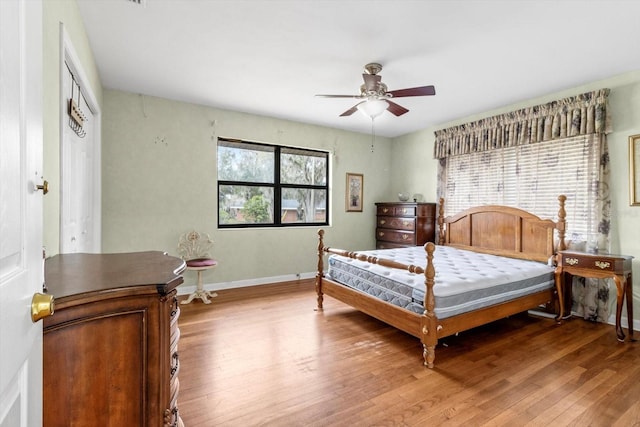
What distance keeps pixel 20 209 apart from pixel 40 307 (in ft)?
0.66

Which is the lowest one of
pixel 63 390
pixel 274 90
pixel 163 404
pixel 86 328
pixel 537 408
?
pixel 537 408

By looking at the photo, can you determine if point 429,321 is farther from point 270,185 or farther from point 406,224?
point 270,185

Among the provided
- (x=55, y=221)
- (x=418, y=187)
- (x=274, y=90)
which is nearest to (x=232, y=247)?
(x=274, y=90)

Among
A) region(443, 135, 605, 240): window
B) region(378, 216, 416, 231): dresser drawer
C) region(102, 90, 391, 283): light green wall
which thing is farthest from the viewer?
region(378, 216, 416, 231): dresser drawer

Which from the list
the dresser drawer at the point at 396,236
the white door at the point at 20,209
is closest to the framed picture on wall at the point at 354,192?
the dresser drawer at the point at 396,236

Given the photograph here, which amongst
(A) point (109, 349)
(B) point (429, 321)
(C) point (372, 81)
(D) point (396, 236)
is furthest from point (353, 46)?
(D) point (396, 236)

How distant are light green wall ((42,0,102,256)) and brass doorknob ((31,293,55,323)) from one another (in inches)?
50.3

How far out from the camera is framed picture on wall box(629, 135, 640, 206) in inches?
120

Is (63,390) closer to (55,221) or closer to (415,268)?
(55,221)

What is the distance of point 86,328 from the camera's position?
0.99 meters

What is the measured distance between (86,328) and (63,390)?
0.19m

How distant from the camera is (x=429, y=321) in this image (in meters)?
2.32

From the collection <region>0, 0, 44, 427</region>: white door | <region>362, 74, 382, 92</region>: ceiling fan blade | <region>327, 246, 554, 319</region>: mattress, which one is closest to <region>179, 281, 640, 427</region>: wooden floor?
<region>327, 246, 554, 319</region>: mattress

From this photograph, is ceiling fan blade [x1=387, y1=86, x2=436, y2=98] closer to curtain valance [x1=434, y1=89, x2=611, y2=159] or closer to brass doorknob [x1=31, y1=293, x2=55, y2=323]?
curtain valance [x1=434, y1=89, x2=611, y2=159]
